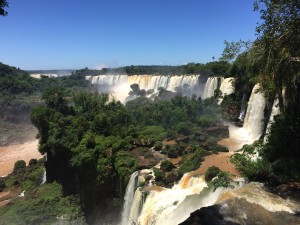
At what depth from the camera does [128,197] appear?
22.6 metres

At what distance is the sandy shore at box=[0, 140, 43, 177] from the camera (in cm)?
4796

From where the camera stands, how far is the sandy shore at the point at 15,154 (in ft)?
157

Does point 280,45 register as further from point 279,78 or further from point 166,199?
point 166,199

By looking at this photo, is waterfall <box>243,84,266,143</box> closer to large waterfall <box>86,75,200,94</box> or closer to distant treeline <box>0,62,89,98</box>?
large waterfall <box>86,75,200,94</box>

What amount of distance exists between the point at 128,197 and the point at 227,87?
2612 cm

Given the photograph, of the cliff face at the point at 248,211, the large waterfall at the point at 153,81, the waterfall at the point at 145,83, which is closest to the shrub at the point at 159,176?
the cliff face at the point at 248,211

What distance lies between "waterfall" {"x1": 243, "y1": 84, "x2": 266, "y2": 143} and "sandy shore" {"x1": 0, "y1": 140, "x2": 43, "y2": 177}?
34.0 meters

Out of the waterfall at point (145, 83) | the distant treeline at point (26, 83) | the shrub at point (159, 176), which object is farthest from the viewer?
the distant treeline at point (26, 83)

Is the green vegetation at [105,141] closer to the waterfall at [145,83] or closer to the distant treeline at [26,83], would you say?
the waterfall at [145,83]

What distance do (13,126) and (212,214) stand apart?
70727 millimetres

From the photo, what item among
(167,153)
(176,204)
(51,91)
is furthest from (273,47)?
(51,91)

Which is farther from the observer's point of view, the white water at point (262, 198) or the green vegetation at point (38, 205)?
the green vegetation at point (38, 205)

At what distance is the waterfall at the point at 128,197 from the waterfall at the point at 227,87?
24159mm

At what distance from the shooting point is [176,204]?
685 inches
